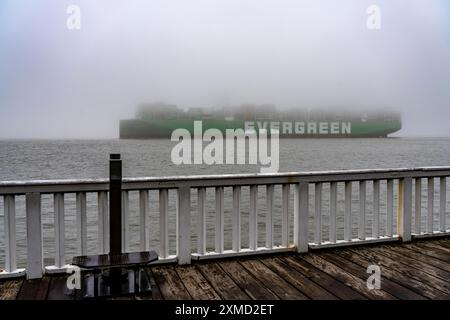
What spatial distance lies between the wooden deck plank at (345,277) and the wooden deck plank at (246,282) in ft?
2.04

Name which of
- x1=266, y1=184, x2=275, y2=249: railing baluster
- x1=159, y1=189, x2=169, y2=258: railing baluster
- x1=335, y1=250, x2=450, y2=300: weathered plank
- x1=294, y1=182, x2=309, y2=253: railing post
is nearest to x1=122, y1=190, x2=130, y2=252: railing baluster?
x1=159, y1=189, x2=169, y2=258: railing baluster

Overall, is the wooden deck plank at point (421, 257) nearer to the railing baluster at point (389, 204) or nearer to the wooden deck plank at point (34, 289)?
the railing baluster at point (389, 204)

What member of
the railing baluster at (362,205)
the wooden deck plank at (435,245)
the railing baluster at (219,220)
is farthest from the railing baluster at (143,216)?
the wooden deck plank at (435,245)

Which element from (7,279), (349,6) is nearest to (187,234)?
(7,279)

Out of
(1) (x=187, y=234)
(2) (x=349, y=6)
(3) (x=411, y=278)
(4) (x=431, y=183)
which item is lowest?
(3) (x=411, y=278)

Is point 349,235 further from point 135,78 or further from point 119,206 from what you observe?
point 135,78

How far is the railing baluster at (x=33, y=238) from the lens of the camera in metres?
2.89

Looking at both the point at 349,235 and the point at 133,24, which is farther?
the point at 133,24

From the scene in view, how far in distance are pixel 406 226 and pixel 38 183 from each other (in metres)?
3.53

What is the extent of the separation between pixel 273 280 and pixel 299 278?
8.3 inches

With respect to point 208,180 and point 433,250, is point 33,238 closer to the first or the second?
point 208,180

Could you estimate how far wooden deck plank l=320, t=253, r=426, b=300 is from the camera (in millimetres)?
2564

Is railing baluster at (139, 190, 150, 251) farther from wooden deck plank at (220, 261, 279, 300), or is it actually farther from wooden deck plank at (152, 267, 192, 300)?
wooden deck plank at (220, 261, 279, 300)
